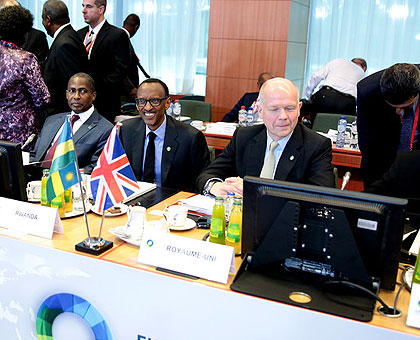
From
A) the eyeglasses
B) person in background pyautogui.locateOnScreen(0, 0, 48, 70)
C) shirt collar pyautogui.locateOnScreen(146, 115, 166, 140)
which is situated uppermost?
person in background pyautogui.locateOnScreen(0, 0, 48, 70)

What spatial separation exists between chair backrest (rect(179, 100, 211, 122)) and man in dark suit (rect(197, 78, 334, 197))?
267 centimetres

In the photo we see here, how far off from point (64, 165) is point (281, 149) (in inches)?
44.7

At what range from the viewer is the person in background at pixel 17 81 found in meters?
3.25

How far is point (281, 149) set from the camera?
7.94ft

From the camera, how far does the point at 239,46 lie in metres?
6.07

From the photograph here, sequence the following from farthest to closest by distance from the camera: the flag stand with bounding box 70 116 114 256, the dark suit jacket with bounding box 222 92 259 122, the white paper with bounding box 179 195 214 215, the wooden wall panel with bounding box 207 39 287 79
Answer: the wooden wall panel with bounding box 207 39 287 79, the dark suit jacket with bounding box 222 92 259 122, the white paper with bounding box 179 195 214 215, the flag stand with bounding box 70 116 114 256

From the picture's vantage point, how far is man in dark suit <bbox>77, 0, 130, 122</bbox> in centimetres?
425

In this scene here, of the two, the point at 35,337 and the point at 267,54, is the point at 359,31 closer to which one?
the point at 267,54

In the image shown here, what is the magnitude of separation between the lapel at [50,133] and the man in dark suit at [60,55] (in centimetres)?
83

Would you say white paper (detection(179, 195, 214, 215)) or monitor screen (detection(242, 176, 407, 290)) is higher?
monitor screen (detection(242, 176, 407, 290))

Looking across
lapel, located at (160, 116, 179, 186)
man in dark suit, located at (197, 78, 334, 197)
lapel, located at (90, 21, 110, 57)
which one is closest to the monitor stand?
man in dark suit, located at (197, 78, 334, 197)

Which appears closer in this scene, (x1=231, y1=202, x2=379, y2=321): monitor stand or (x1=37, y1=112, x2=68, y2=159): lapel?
(x1=231, y1=202, x2=379, y2=321): monitor stand

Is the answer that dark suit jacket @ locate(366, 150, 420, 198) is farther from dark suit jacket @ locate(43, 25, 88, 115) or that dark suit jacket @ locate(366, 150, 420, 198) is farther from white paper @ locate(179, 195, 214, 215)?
dark suit jacket @ locate(43, 25, 88, 115)

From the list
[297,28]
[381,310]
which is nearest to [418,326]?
[381,310]
